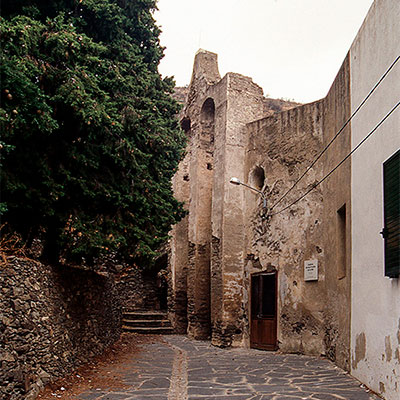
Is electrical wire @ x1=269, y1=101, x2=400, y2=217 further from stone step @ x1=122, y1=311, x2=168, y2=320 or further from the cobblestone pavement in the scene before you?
stone step @ x1=122, y1=311, x2=168, y2=320

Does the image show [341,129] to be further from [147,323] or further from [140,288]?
[140,288]

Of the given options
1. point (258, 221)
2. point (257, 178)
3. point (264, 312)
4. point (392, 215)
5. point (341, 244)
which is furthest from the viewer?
point (257, 178)

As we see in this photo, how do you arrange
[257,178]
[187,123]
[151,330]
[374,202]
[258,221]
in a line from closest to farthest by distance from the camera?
[374,202], [258,221], [257,178], [151,330], [187,123]

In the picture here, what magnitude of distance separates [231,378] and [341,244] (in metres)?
3.40

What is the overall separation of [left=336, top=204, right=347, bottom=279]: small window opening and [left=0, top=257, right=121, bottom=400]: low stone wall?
5251 mm

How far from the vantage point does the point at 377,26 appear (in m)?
7.44

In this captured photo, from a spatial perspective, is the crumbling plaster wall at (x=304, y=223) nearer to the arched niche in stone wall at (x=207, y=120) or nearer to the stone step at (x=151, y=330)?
the arched niche in stone wall at (x=207, y=120)

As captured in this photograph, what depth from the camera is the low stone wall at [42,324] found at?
6359mm

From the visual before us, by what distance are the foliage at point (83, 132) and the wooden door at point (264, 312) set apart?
3.71 m

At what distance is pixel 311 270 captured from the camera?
11.6m

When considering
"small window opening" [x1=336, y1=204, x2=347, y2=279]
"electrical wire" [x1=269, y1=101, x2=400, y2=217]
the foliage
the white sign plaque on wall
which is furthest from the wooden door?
the foliage

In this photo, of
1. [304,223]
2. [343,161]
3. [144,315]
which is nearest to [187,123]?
[144,315]

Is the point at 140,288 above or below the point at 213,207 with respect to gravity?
below

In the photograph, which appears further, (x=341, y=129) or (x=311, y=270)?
(x=311, y=270)
